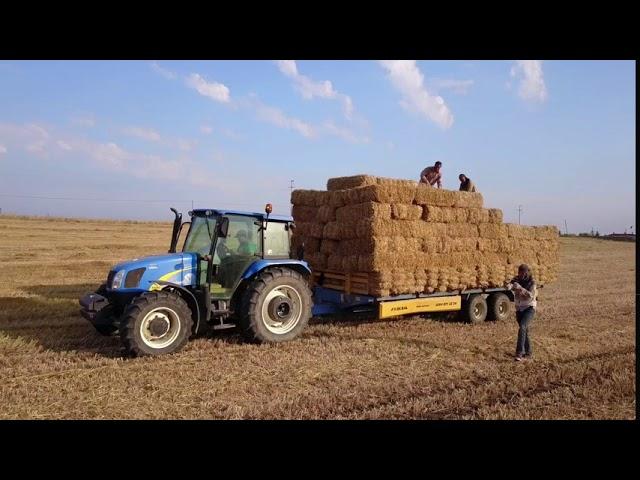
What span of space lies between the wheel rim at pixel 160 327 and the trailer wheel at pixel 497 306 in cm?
651

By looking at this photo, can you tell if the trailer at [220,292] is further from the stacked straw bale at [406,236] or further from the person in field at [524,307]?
the person in field at [524,307]

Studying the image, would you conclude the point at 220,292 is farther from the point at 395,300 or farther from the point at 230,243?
the point at 395,300

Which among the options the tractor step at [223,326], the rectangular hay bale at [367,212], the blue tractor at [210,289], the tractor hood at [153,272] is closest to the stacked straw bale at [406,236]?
the rectangular hay bale at [367,212]

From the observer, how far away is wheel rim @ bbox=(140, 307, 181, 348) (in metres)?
6.68

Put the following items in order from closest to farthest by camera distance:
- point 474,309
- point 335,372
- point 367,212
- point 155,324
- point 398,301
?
point 335,372 → point 155,324 → point 367,212 → point 398,301 → point 474,309

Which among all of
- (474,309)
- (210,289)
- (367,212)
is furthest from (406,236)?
(210,289)

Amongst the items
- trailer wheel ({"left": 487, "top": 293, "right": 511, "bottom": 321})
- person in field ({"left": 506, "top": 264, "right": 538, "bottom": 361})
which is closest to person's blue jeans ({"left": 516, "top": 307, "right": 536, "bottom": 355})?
person in field ({"left": 506, "top": 264, "right": 538, "bottom": 361})

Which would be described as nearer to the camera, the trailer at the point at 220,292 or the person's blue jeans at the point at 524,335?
the trailer at the point at 220,292

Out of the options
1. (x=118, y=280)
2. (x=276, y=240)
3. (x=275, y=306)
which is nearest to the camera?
(x=118, y=280)

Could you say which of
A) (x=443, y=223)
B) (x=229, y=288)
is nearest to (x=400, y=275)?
(x=443, y=223)

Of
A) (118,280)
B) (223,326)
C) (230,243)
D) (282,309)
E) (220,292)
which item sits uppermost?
(230,243)

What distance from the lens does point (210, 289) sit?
24.6 ft

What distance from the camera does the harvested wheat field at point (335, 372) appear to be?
16.4ft

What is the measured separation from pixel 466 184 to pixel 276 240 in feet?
16.0
